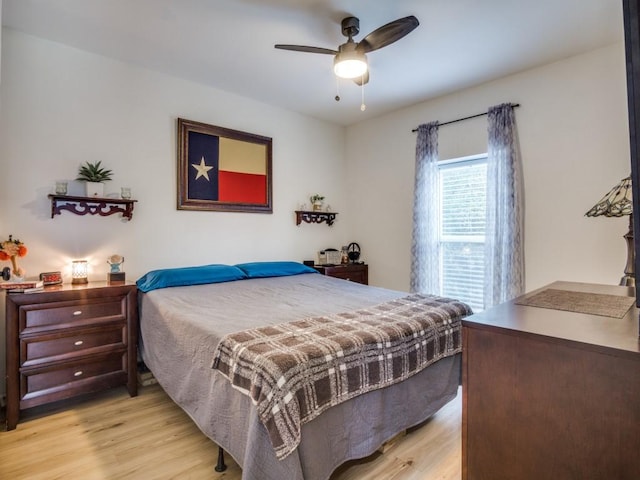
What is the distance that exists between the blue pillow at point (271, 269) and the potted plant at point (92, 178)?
1.44 m

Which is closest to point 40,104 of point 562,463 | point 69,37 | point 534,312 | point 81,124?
point 81,124

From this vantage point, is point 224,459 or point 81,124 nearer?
point 224,459

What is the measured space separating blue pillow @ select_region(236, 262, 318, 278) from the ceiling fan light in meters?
2.04

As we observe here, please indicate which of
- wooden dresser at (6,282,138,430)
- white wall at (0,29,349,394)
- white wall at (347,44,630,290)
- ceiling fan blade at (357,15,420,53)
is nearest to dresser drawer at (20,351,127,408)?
wooden dresser at (6,282,138,430)

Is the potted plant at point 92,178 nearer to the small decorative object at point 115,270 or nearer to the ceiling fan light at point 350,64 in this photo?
the small decorative object at point 115,270

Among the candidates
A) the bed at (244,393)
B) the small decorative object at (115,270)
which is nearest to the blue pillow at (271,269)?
the bed at (244,393)

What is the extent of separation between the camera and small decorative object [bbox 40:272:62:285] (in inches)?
98.0

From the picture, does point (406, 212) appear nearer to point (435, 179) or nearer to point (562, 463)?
point (435, 179)

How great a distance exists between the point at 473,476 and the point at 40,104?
3610 mm

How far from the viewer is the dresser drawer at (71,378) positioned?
7.18 ft

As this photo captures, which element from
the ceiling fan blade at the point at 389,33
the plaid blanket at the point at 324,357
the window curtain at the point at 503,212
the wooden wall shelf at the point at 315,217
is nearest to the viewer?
the plaid blanket at the point at 324,357

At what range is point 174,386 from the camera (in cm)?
206

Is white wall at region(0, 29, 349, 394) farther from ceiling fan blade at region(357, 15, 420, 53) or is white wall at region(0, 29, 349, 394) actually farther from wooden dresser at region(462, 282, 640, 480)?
wooden dresser at region(462, 282, 640, 480)

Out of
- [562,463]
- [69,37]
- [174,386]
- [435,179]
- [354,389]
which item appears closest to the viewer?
[562,463]
